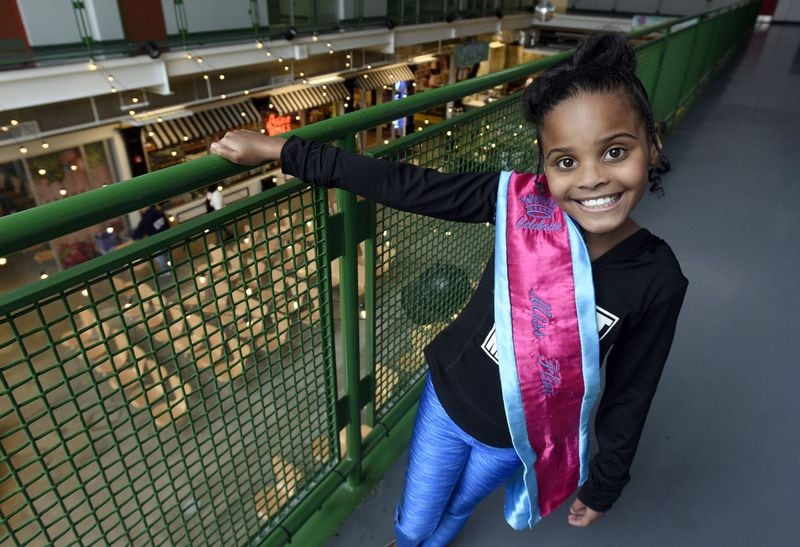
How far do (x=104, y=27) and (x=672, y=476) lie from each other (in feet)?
28.8

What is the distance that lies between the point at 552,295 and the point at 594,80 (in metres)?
0.48

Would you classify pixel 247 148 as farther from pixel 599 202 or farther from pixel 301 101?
pixel 301 101

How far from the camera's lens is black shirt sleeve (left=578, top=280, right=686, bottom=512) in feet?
3.99

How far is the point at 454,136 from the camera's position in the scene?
2008mm

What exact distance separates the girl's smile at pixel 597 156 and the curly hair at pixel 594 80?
19 mm

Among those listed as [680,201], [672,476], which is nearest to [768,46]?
[680,201]

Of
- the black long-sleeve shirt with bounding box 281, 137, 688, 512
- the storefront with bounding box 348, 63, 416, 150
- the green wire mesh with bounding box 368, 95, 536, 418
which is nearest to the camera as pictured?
the black long-sleeve shirt with bounding box 281, 137, 688, 512

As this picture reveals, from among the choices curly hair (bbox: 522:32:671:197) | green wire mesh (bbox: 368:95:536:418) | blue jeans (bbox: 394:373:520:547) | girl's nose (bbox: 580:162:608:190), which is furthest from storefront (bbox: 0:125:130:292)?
girl's nose (bbox: 580:162:608:190)

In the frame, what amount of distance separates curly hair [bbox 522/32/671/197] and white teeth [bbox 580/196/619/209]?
0.17 m

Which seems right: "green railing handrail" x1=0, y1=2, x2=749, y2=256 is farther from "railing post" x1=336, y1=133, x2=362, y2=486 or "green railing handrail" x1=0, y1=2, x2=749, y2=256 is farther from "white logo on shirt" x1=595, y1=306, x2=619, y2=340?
"white logo on shirt" x1=595, y1=306, x2=619, y2=340

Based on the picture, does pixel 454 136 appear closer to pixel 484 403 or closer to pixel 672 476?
pixel 484 403

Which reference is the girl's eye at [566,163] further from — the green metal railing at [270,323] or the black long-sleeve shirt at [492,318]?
the green metal railing at [270,323]

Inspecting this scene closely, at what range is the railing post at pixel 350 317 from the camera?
60.7 inches

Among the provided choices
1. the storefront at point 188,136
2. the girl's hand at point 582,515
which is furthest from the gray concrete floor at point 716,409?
the storefront at point 188,136
